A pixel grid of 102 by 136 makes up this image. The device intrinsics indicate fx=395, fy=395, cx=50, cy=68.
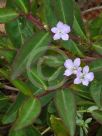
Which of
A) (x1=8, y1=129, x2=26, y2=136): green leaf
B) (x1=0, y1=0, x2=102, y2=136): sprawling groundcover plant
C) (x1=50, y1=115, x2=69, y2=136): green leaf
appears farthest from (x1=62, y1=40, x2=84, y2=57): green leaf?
(x1=8, y1=129, x2=26, y2=136): green leaf

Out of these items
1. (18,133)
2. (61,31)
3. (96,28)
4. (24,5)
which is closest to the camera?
(61,31)

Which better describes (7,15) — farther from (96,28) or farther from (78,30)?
(96,28)

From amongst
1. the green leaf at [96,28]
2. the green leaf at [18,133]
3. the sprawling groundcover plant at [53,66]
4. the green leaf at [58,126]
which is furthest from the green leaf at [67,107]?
the green leaf at [96,28]

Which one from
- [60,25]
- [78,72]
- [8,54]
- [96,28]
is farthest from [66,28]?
[96,28]

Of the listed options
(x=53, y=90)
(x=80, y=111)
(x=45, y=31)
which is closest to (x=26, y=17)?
(x=45, y=31)

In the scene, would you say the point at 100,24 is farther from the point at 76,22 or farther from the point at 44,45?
the point at 44,45

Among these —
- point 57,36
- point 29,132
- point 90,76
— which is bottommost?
point 29,132

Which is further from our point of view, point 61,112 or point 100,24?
point 100,24

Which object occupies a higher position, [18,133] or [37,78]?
[37,78]
